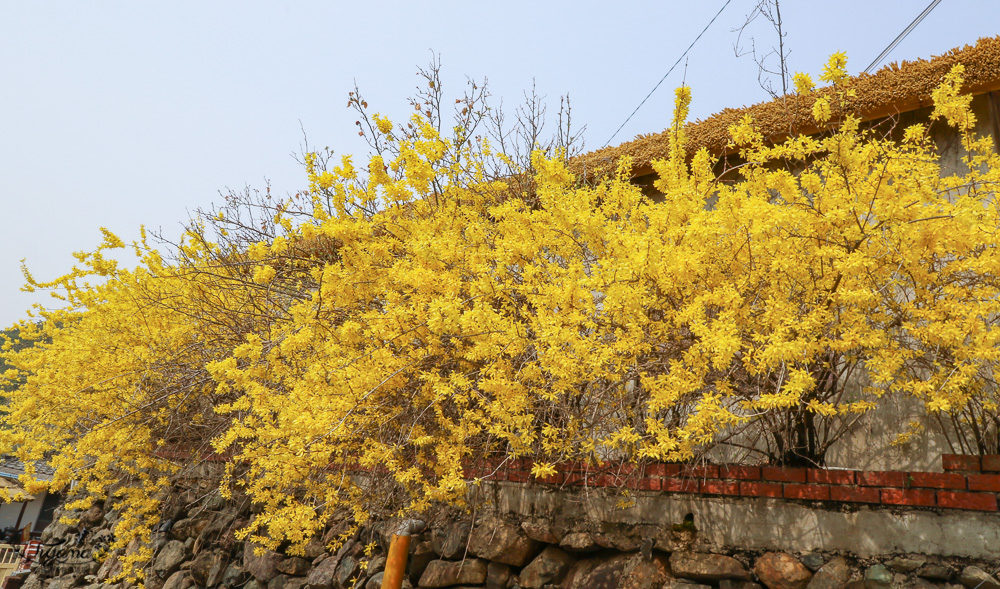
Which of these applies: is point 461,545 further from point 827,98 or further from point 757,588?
point 827,98

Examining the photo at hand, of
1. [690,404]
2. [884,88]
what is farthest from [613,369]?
[884,88]

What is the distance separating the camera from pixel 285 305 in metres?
6.23

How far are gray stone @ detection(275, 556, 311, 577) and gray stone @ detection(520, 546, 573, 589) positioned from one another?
2296 mm

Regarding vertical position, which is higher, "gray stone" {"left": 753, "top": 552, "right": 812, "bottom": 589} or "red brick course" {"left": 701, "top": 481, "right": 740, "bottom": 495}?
"red brick course" {"left": 701, "top": 481, "right": 740, "bottom": 495}

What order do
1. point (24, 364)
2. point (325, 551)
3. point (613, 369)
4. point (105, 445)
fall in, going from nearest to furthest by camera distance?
point (613, 369), point (325, 551), point (105, 445), point (24, 364)

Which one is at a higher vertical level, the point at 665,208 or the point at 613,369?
the point at 665,208

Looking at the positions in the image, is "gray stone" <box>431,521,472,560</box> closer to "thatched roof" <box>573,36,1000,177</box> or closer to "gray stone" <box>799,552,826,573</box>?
"gray stone" <box>799,552,826,573</box>

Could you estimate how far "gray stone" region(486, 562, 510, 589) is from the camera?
3904mm

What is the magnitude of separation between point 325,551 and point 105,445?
2.72 metres

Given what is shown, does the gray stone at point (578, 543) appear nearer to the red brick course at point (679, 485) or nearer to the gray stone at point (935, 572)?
the red brick course at point (679, 485)

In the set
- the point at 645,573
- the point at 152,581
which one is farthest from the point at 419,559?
the point at 152,581

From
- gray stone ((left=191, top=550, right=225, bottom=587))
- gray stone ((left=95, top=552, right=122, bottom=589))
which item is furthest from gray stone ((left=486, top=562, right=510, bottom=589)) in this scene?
gray stone ((left=95, top=552, right=122, bottom=589))

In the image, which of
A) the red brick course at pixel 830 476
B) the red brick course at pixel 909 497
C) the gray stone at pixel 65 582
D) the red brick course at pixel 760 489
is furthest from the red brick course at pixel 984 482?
the gray stone at pixel 65 582

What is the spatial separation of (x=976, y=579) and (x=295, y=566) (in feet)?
15.3
